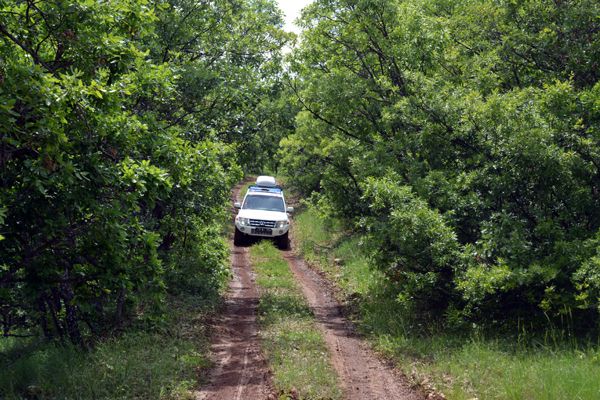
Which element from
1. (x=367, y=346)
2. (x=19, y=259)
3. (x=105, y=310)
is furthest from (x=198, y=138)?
(x=19, y=259)

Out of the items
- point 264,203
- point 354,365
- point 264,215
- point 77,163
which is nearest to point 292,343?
point 354,365

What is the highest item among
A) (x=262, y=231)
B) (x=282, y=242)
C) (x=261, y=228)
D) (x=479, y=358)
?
(x=261, y=228)

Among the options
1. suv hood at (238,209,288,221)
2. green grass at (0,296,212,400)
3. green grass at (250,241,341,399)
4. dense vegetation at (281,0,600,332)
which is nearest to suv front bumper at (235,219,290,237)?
suv hood at (238,209,288,221)

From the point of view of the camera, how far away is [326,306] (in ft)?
47.5

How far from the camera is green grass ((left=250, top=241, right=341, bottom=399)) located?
8086 millimetres

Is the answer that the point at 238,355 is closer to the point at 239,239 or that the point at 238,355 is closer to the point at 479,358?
the point at 479,358

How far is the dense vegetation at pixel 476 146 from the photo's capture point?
978 centimetres

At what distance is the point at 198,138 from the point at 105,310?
13.2 ft

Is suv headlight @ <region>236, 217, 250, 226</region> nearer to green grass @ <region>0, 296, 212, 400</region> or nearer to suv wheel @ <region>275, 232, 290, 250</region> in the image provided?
suv wheel @ <region>275, 232, 290, 250</region>

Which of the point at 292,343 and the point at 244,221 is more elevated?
the point at 244,221

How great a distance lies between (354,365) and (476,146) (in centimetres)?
452

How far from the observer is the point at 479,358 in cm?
880

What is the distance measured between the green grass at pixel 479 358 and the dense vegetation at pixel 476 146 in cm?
47

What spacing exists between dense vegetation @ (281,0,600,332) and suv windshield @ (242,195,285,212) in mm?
9667
